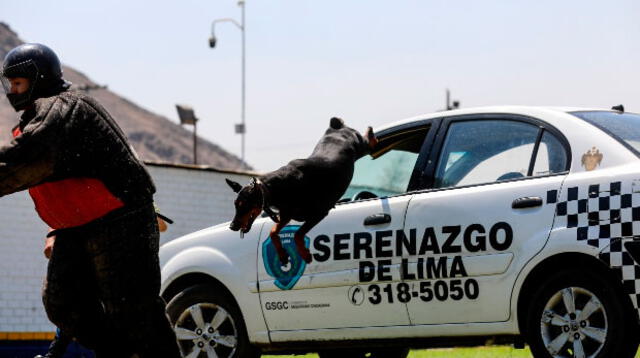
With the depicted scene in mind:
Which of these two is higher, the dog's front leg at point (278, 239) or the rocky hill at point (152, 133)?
the dog's front leg at point (278, 239)

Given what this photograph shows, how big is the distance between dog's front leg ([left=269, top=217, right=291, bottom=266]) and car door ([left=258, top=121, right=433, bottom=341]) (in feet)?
0.24

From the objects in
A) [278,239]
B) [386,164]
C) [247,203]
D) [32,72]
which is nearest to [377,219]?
[278,239]

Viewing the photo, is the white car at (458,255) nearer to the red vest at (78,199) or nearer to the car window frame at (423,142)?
the car window frame at (423,142)

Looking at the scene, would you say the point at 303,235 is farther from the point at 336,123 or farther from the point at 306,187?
the point at 336,123

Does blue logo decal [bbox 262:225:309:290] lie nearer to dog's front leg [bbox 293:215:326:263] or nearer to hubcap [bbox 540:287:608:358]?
dog's front leg [bbox 293:215:326:263]

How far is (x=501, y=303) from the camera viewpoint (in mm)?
6715

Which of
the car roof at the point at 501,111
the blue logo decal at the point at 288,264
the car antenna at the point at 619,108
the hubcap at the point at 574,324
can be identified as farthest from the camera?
the blue logo decal at the point at 288,264

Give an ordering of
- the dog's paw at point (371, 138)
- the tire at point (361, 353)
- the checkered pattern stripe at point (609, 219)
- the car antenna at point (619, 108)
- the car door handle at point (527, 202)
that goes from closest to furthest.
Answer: the checkered pattern stripe at point (609, 219) < the car door handle at point (527, 202) < the dog's paw at point (371, 138) < the car antenna at point (619, 108) < the tire at point (361, 353)

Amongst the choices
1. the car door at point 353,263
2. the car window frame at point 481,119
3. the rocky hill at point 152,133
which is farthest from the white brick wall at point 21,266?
the rocky hill at point 152,133

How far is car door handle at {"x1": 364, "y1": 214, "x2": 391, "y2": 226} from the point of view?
7211mm

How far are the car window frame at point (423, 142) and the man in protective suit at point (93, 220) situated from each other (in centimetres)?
216

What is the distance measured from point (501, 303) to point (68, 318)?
2.45 metres

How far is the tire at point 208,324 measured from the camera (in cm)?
786

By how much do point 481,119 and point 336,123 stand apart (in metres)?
0.91
